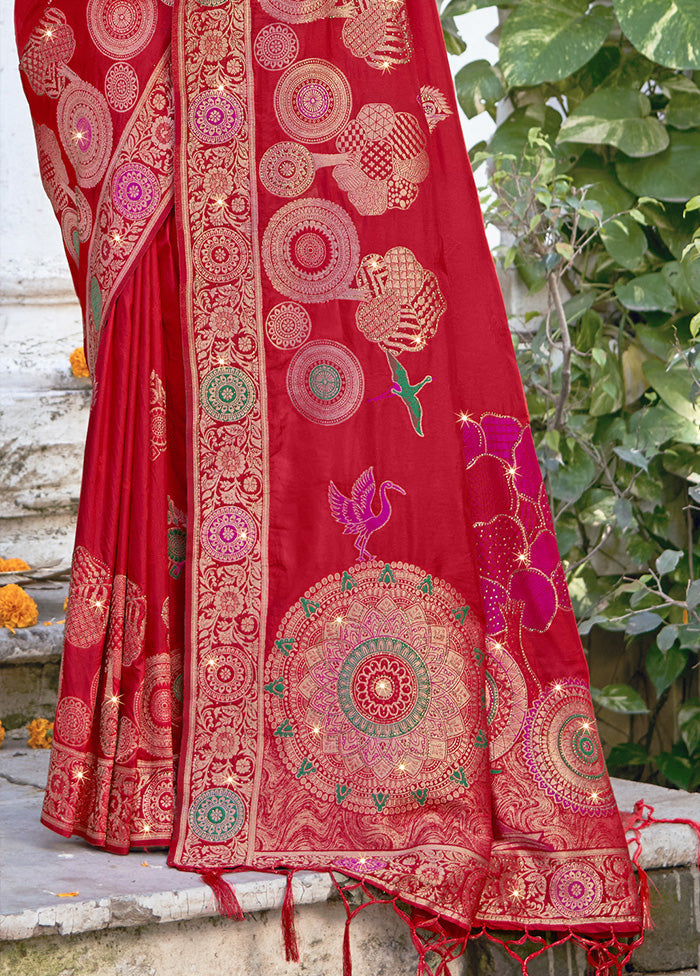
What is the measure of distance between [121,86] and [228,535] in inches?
25.6

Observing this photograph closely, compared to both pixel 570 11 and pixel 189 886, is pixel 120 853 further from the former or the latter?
pixel 570 11

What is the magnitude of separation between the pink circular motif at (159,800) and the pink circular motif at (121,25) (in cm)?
100

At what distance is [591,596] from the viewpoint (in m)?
2.36

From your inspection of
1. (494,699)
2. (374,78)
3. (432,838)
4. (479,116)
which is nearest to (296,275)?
(374,78)

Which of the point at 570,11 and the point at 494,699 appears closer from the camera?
the point at 494,699

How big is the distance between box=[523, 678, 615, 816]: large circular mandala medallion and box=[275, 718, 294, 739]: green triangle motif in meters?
0.32

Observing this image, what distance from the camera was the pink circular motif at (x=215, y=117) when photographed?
1.55 meters

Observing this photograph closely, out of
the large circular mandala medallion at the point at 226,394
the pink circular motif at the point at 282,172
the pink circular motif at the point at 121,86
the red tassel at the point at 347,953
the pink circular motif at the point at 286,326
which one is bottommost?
the red tassel at the point at 347,953

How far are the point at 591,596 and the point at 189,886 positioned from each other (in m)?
1.27

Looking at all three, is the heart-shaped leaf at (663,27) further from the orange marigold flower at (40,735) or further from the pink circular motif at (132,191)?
the orange marigold flower at (40,735)

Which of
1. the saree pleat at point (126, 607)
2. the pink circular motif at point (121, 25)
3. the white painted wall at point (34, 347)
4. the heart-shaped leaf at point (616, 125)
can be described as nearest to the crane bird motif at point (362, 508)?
the saree pleat at point (126, 607)

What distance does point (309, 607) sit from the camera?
1508 mm

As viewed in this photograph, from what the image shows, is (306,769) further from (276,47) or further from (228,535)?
(276,47)

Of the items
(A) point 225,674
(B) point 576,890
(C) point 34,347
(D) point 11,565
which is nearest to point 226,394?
(A) point 225,674
